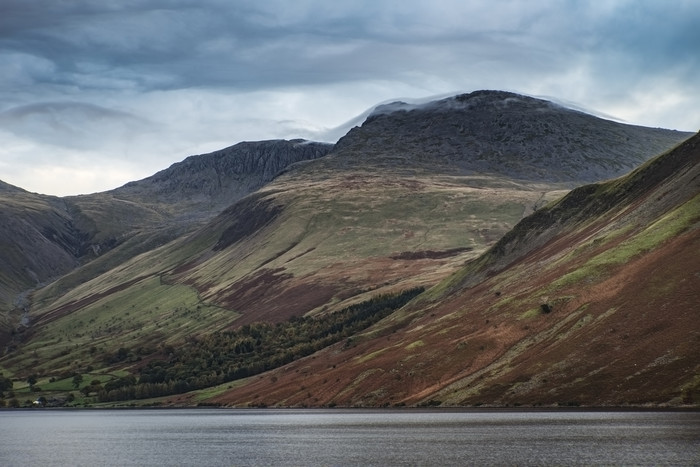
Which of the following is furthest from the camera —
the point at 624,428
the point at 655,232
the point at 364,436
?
the point at 655,232

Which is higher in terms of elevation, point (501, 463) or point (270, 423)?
point (501, 463)

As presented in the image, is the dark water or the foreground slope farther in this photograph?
the foreground slope

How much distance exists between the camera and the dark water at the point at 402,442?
297ft

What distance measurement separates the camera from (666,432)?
9781 centimetres

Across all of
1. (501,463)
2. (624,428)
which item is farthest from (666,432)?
(501,463)

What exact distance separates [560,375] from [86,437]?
9442cm

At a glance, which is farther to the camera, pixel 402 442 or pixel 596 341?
pixel 596 341

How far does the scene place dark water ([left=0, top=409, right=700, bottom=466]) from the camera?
3568 inches

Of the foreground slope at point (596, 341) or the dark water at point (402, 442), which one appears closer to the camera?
the dark water at point (402, 442)

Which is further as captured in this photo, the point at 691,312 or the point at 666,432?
the point at 691,312

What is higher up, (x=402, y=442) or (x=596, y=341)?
(x=596, y=341)

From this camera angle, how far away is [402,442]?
115m

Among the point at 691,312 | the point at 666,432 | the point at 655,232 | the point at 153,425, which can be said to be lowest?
the point at 153,425

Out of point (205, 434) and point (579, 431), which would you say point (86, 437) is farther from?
point (579, 431)
